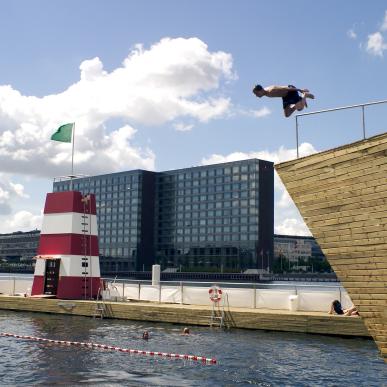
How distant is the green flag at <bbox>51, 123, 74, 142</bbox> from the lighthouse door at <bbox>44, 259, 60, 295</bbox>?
9.56 meters

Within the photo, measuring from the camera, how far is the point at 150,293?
3816cm

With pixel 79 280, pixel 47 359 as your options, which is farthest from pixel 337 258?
pixel 79 280

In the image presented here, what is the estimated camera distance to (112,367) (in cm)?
2038

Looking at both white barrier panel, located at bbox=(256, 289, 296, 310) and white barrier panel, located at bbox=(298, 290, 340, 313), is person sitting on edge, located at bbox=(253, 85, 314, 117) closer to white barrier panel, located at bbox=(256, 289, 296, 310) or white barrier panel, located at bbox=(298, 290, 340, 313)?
white barrier panel, located at bbox=(298, 290, 340, 313)

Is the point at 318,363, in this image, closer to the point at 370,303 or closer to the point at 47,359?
the point at 370,303

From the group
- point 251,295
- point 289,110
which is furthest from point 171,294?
point 289,110

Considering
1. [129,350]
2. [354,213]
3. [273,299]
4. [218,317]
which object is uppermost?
[354,213]

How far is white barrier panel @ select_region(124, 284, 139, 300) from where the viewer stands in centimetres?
3903

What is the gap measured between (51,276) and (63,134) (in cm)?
1114

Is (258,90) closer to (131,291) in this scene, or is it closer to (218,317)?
(218,317)

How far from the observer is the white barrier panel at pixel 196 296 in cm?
3478

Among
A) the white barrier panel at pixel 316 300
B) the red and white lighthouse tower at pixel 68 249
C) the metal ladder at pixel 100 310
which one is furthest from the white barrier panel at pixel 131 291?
the white barrier panel at pixel 316 300

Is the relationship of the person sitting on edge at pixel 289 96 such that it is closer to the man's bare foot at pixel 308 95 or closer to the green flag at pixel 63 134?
the man's bare foot at pixel 308 95

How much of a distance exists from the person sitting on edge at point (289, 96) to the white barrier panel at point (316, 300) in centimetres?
1811
